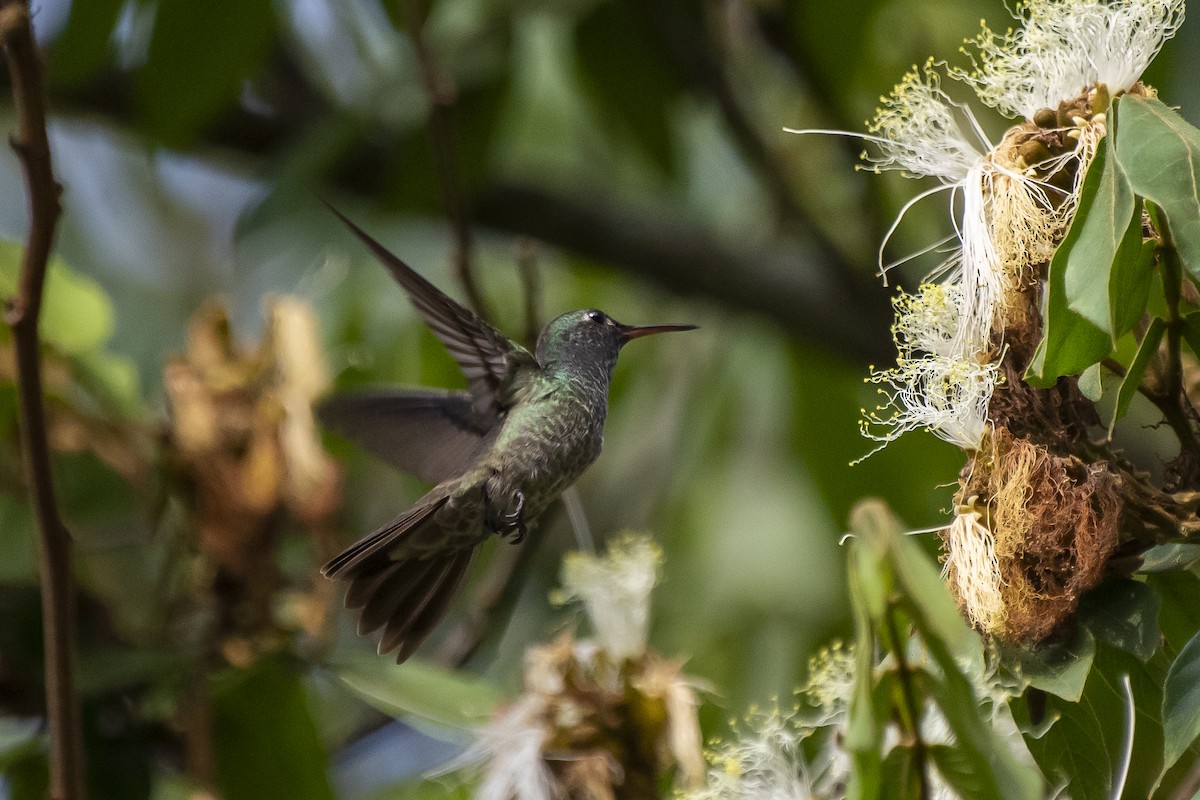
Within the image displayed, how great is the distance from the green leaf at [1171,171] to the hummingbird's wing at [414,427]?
3.61 ft

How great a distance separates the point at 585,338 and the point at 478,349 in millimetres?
159

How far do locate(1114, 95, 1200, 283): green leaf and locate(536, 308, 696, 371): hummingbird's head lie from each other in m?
0.97

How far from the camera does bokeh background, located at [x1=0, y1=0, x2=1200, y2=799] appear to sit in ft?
7.77

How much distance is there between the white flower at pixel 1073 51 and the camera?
4.50ft

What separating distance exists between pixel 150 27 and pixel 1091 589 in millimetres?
1908

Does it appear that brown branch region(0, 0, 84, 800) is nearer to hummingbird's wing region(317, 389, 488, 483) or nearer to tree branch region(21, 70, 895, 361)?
hummingbird's wing region(317, 389, 488, 483)

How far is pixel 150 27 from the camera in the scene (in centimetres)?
250

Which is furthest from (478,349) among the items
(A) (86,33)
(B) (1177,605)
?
(B) (1177,605)

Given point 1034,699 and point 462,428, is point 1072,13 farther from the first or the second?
point 462,428

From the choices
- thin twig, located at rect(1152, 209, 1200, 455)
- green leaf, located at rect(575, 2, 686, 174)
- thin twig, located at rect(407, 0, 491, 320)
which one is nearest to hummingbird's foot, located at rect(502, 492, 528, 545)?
thin twig, located at rect(407, 0, 491, 320)

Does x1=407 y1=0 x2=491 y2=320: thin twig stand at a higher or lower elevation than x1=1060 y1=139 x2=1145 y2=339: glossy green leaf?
higher

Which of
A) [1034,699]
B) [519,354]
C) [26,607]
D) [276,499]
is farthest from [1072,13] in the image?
[26,607]

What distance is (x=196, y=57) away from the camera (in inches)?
98.7

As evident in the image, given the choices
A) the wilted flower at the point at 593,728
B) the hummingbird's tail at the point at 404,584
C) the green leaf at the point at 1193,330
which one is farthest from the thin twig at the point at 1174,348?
the hummingbird's tail at the point at 404,584
